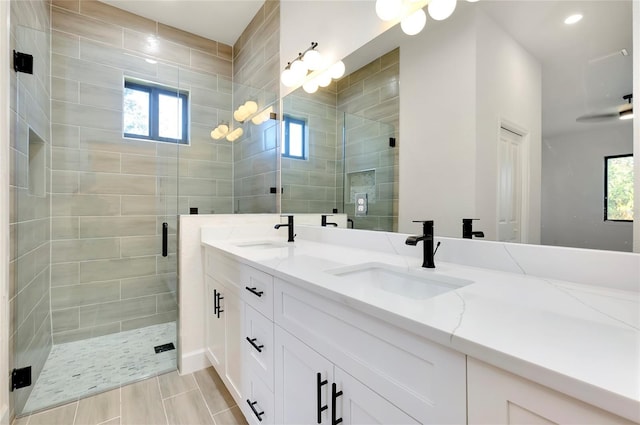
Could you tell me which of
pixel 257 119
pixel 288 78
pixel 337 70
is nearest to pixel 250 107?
pixel 257 119

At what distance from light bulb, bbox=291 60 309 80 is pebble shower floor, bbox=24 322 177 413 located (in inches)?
77.6

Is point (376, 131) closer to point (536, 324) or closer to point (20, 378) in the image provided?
point (536, 324)

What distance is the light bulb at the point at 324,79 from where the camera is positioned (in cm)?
188

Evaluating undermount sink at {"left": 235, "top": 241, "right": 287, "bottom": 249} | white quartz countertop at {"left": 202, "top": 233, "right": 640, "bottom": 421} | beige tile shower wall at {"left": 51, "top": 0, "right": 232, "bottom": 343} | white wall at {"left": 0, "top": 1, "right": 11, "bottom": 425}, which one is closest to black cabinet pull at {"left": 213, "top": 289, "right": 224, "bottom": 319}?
undermount sink at {"left": 235, "top": 241, "right": 287, "bottom": 249}

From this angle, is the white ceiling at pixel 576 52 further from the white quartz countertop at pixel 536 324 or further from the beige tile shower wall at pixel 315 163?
the beige tile shower wall at pixel 315 163

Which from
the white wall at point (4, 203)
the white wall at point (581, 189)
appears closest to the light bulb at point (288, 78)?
the white wall at point (4, 203)

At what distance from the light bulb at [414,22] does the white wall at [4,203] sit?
181 centimetres

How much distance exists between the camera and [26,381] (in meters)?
1.49

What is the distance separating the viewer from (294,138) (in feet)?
7.37

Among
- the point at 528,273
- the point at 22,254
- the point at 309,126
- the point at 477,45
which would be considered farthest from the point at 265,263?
the point at 22,254

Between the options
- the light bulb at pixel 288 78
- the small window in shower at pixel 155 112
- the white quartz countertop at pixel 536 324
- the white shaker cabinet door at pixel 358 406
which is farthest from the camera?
the small window in shower at pixel 155 112

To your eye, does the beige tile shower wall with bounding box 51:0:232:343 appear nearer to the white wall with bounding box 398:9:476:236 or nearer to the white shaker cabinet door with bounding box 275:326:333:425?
the white shaker cabinet door with bounding box 275:326:333:425

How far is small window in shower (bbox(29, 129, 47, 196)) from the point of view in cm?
175

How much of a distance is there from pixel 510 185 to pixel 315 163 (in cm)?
131
